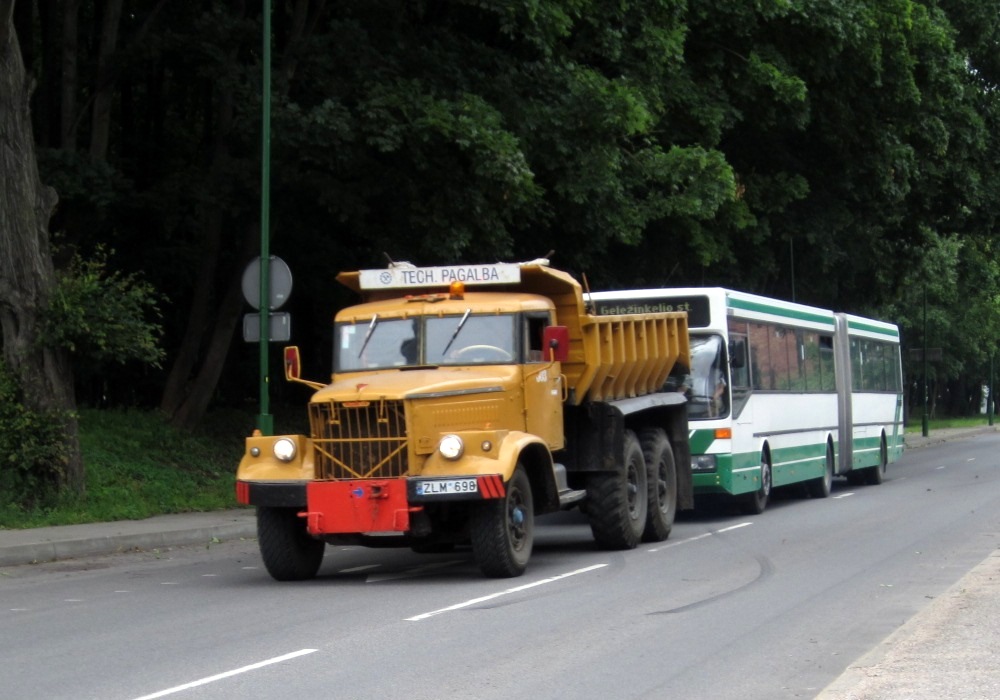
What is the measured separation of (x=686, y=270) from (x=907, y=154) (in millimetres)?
5999

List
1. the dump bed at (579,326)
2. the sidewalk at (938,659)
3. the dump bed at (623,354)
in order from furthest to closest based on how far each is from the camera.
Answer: the dump bed at (623,354), the dump bed at (579,326), the sidewalk at (938,659)

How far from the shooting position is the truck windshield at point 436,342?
1460 cm

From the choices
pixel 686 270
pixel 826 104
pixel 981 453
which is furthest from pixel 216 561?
pixel 981 453

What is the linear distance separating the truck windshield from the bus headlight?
20.0ft

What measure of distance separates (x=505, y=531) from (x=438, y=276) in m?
3.22

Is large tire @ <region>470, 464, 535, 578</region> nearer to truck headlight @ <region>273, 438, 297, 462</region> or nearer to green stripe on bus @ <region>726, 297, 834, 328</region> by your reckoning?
truck headlight @ <region>273, 438, 297, 462</region>

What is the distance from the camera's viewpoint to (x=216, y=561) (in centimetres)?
1639

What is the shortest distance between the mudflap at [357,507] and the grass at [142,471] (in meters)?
6.33

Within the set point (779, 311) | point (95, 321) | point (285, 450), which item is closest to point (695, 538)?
point (285, 450)

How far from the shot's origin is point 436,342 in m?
14.7

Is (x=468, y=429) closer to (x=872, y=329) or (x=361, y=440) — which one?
(x=361, y=440)

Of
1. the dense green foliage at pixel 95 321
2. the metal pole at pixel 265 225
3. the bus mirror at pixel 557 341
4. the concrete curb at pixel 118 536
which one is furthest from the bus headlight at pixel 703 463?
the dense green foliage at pixel 95 321

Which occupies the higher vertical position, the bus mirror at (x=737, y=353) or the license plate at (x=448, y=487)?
the bus mirror at (x=737, y=353)

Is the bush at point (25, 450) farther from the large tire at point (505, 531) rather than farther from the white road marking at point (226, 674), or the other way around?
the white road marking at point (226, 674)
